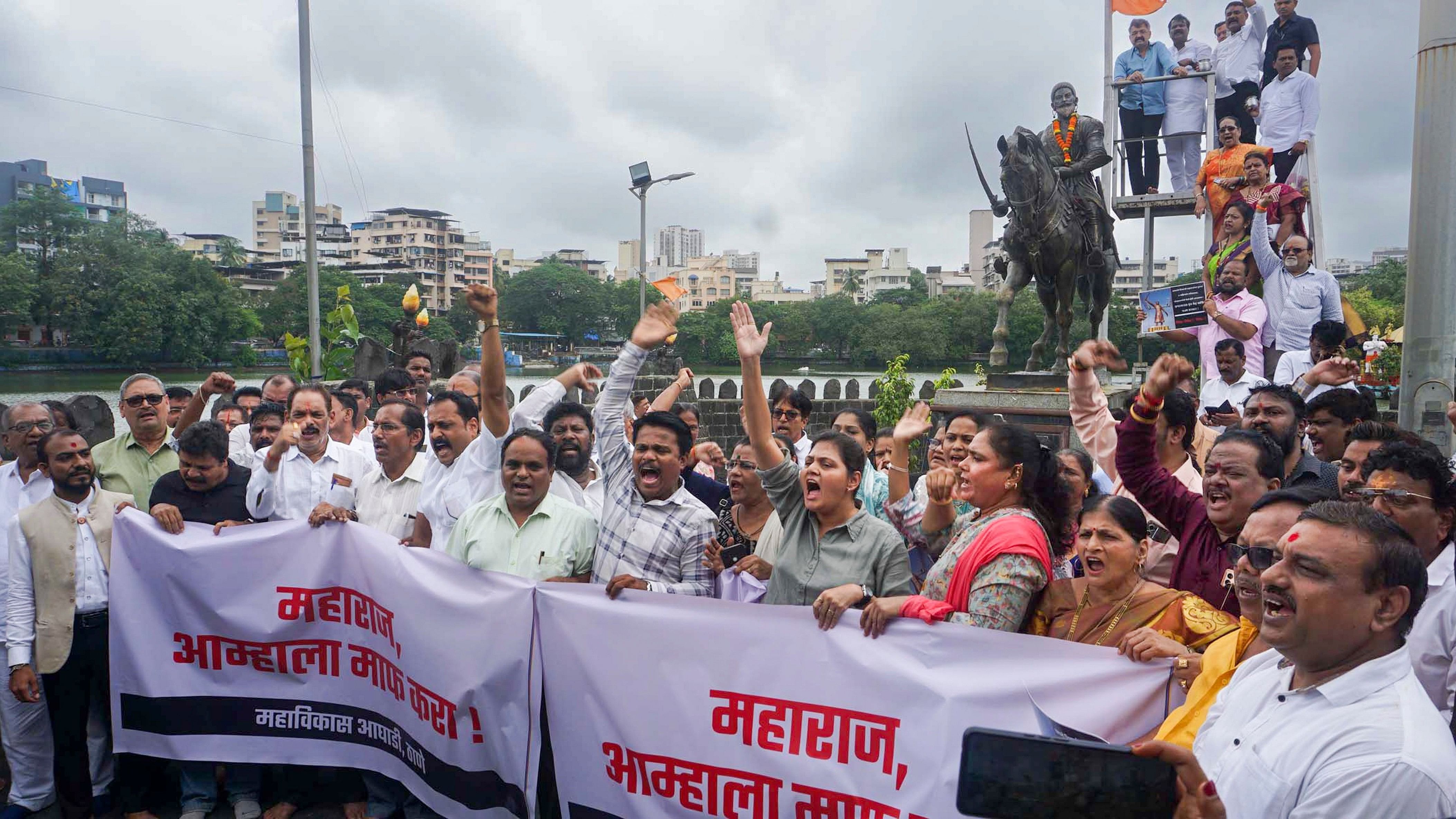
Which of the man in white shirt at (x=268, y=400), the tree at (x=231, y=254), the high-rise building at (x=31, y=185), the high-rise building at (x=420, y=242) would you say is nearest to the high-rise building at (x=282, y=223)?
the high-rise building at (x=420, y=242)

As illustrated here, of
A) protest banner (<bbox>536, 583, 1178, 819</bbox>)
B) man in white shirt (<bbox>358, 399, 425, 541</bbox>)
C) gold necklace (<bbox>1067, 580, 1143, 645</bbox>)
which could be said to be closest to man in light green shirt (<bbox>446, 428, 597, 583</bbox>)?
protest banner (<bbox>536, 583, 1178, 819</bbox>)

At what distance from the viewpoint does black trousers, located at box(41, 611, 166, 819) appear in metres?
3.82

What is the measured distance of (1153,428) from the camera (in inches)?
127

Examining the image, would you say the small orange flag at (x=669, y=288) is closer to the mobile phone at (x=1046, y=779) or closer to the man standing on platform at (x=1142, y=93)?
the mobile phone at (x=1046, y=779)

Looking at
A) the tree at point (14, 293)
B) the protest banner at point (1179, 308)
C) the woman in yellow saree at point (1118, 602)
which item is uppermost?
the tree at point (14, 293)

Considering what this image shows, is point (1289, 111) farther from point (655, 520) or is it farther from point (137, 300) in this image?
point (137, 300)

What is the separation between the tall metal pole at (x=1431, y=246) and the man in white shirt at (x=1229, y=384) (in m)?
1.04

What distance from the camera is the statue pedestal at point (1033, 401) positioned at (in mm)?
9834

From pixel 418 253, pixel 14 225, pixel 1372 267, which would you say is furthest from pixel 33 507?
pixel 418 253

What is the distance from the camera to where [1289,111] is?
952 cm

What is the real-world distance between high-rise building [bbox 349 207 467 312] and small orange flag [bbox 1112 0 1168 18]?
3247 inches

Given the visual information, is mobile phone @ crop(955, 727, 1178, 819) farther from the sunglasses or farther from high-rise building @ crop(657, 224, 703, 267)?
high-rise building @ crop(657, 224, 703, 267)

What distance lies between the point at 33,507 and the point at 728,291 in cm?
11557

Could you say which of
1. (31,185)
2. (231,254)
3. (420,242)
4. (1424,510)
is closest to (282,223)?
(420,242)
